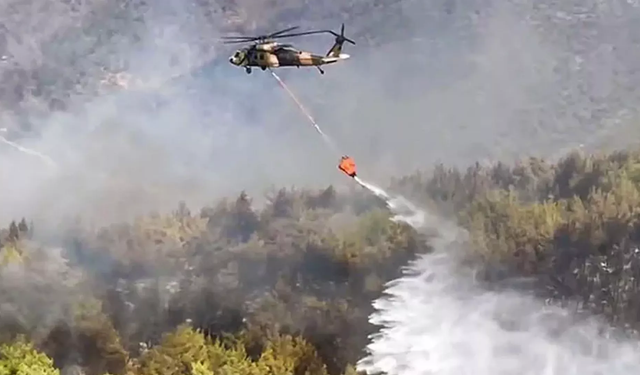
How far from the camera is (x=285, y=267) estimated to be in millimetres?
4047

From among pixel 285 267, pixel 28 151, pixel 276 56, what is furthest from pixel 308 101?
pixel 28 151

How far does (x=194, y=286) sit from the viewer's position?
4047 millimetres

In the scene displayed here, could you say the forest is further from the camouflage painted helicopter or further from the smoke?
the camouflage painted helicopter

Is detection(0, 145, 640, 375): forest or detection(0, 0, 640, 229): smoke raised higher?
detection(0, 0, 640, 229): smoke

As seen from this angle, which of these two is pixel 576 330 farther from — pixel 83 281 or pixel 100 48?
pixel 100 48

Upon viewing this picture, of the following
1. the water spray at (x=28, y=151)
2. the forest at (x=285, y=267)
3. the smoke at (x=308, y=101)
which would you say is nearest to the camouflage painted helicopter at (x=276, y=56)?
the smoke at (x=308, y=101)

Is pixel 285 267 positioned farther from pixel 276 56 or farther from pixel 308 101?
pixel 276 56

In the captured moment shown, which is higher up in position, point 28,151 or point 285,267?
point 28,151

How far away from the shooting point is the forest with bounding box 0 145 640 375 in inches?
156

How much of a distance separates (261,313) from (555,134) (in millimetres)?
1645

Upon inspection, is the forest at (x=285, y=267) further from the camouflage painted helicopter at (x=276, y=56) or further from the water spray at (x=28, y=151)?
the camouflage painted helicopter at (x=276, y=56)

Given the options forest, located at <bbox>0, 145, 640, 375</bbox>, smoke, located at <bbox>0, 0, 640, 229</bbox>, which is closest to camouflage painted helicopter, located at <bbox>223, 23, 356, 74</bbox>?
smoke, located at <bbox>0, 0, 640, 229</bbox>

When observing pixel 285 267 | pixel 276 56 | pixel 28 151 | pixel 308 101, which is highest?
pixel 276 56

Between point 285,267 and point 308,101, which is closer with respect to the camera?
point 285,267
